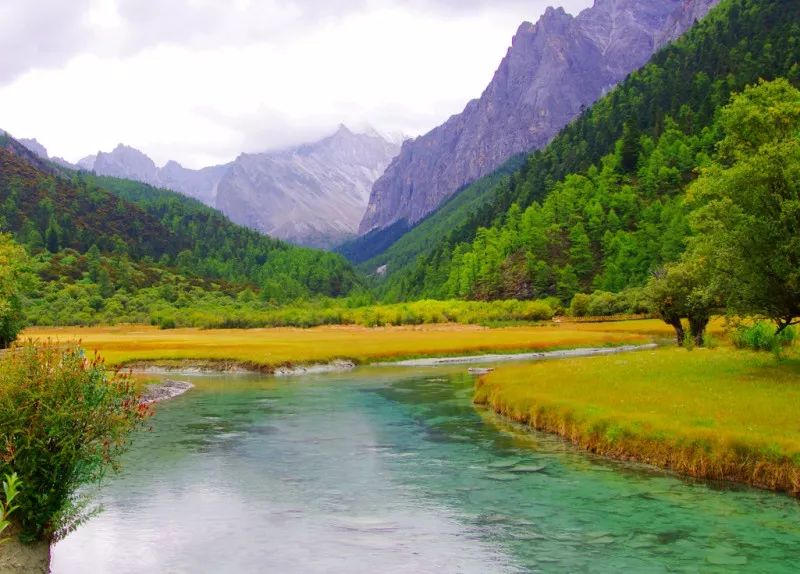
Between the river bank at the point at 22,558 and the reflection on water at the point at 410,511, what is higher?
the river bank at the point at 22,558

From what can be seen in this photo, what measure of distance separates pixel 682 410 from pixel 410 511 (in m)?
16.4

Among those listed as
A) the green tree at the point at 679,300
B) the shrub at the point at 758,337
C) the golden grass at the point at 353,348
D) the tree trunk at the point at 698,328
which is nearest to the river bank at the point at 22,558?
the shrub at the point at 758,337

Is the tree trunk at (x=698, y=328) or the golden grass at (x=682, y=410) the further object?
the tree trunk at (x=698, y=328)

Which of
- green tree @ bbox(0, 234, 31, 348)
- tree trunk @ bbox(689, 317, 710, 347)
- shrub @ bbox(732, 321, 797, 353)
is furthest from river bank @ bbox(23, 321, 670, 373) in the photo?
shrub @ bbox(732, 321, 797, 353)

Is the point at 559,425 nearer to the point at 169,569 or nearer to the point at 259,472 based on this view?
the point at 259,472

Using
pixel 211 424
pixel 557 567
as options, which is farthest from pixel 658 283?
pixel 557 567

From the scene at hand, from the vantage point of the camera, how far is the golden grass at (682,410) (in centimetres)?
2648

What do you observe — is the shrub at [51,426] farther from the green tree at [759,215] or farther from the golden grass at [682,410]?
the green tree at [759,215]

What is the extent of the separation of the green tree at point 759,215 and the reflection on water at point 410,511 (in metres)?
15.0

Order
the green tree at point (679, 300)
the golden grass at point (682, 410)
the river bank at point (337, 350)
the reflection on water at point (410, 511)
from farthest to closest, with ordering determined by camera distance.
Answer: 1. the river bank at point (337, 350)
2. the green tree at point (679, 300)
3. the golden grass at point (682, 410)
4. the reflection on water at point (410, 511)

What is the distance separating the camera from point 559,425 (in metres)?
37.8

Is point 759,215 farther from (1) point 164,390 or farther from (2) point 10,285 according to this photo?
(2) point 10,285

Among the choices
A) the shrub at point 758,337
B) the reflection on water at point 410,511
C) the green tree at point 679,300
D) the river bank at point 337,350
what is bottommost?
the reflection on water at point 410,511

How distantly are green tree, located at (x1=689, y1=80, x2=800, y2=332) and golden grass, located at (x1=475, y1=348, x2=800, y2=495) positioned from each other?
524 cm
